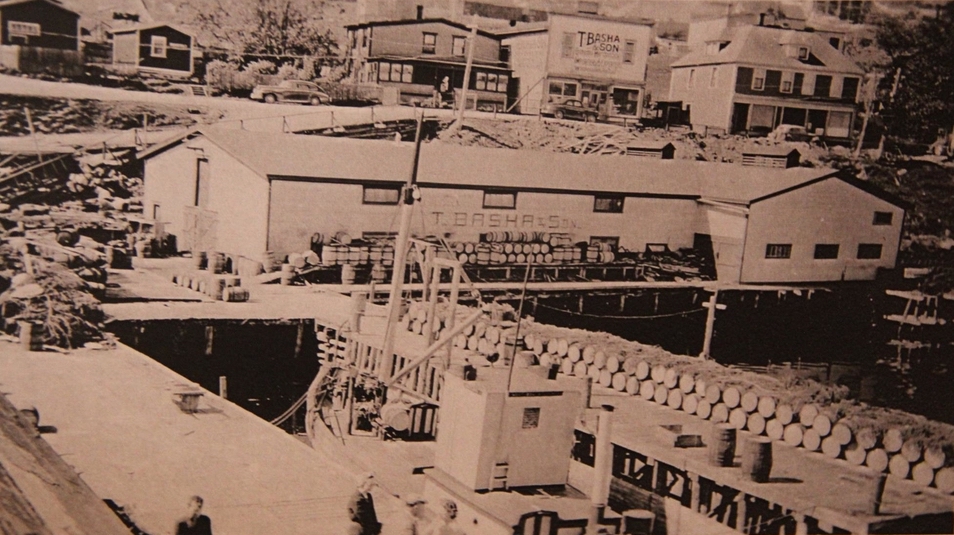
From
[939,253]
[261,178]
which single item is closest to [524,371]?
[261,178]

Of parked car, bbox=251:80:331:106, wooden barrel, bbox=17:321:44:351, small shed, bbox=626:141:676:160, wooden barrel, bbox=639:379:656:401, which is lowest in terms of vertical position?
wooden barrel, bbox=639:379:656:401

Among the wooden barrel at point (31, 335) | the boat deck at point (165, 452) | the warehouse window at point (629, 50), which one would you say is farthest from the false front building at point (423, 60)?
the wooden barrel at point (31, 335)

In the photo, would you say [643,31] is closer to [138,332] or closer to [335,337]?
[335,337]

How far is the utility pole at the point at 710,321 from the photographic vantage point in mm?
6754

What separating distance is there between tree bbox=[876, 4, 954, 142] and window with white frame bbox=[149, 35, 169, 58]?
17.2ft

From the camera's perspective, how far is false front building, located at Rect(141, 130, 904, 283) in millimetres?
5492

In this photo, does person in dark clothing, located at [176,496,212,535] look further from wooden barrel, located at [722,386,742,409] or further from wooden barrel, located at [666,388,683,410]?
wooden barrel, located at [722,386,742,409]

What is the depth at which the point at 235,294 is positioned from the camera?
5.57 meters

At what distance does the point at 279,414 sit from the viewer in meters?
6.00

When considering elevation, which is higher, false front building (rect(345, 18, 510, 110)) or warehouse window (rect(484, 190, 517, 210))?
false front building (rect(345, 18, 510, 110))

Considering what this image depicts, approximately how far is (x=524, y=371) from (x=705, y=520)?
5.94 ft

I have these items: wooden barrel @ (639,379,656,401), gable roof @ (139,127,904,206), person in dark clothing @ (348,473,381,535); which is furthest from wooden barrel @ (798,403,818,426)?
person in dark clothing @ (348,473,381,535)

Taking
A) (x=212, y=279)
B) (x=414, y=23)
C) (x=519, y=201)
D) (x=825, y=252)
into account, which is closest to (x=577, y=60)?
(x=519, y=201)

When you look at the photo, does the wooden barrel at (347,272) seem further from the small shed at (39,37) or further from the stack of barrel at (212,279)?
the small shed at (39,37)
